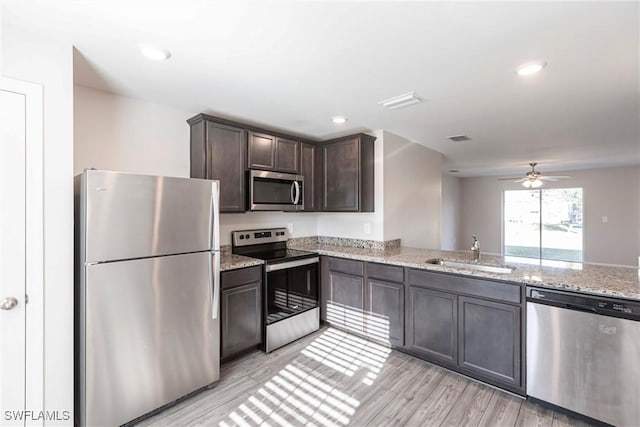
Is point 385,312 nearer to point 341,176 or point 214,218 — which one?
point 341,176

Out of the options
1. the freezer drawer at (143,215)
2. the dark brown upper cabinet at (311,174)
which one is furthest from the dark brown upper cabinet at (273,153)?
the freezer drawer at (143,215)

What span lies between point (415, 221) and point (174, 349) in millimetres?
3328

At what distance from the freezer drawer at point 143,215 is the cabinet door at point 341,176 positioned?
1738 millimetres

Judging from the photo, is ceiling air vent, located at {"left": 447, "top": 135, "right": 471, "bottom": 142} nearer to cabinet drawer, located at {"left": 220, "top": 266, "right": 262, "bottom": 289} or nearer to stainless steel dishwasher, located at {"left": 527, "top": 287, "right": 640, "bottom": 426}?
stainless steel dishwasher, located at {"left": 527, "top": 287, "right": 640, "bottom": 426}

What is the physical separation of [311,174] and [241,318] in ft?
6.36

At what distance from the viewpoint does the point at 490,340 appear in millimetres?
2299

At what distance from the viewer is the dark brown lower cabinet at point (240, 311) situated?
8.36 ft

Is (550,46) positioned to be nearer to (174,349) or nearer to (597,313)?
(597,313)

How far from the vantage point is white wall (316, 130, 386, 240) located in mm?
3572

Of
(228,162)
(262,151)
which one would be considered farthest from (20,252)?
(262,151)

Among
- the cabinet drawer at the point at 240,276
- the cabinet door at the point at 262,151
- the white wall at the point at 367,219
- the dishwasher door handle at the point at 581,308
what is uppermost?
the cabinet door at the point at 262,151

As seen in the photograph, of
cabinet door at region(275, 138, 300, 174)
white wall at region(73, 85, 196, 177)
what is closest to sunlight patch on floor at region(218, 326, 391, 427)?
cabinet door at region(275, 138, 300, 174)

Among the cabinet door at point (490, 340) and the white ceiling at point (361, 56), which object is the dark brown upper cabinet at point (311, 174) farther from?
the cabinet door at point (490, 340)

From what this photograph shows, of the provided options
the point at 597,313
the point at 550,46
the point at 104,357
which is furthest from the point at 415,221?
the point at 104,357
